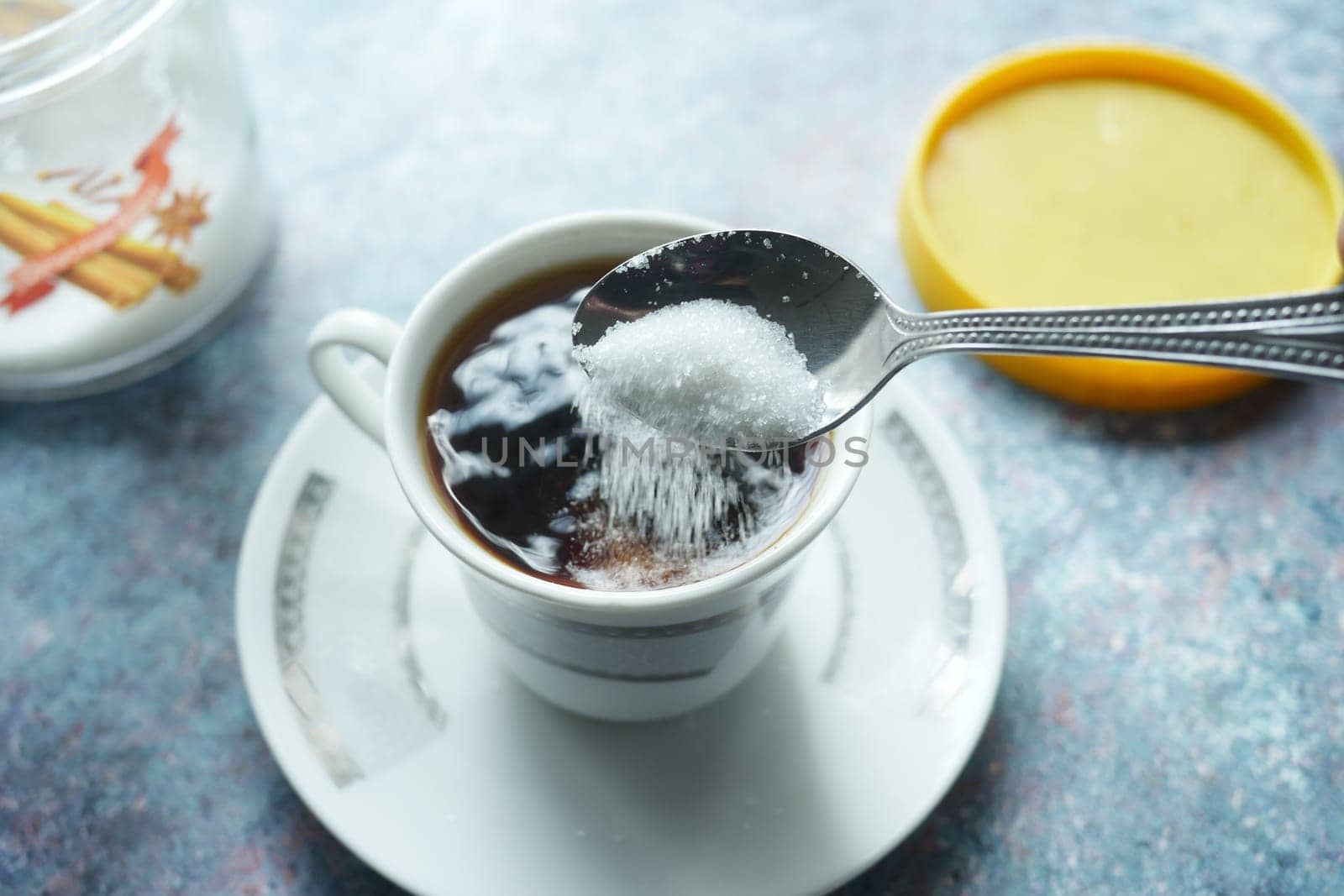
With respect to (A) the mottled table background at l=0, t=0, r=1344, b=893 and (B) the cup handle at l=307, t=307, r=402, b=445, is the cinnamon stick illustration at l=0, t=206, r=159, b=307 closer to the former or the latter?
(A) the mottled table background at l=0, t=0, r=1344, b=893

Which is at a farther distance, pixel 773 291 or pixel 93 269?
pixel 93 269

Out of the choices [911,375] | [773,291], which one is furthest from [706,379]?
[911,375]

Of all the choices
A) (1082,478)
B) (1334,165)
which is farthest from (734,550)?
(1334,165)

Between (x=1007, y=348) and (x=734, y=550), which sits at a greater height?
(x=1007, y=348)

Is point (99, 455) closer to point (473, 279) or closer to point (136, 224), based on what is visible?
point (136, 224)

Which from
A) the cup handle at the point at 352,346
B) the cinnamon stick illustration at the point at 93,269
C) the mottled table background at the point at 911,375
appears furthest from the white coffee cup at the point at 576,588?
the cinnamon stick illustration at the point at 93,269

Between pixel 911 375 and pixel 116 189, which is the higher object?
pixel 116 189

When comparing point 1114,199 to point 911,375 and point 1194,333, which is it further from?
point 1194,333
